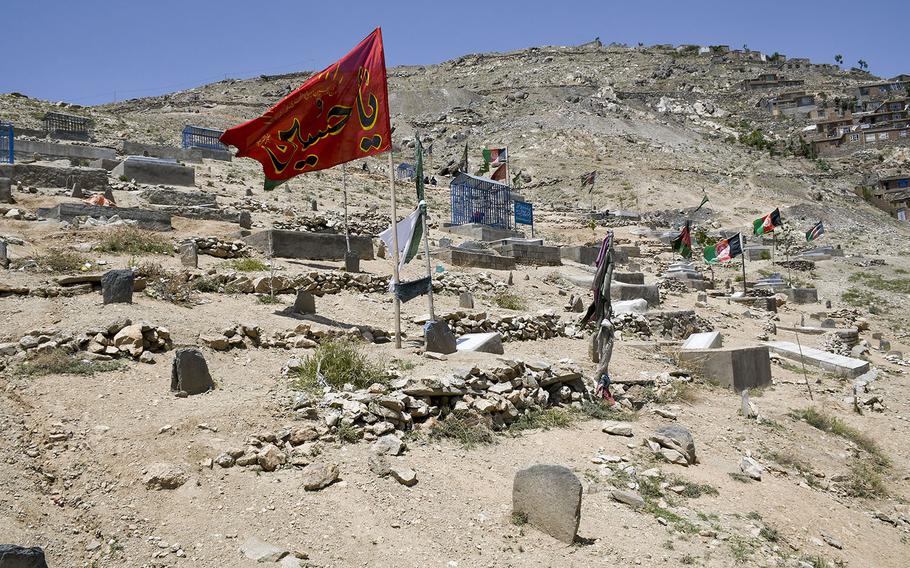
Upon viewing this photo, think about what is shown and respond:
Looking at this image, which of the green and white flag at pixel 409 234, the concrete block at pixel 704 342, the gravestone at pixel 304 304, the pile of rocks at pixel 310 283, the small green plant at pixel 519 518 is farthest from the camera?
the concrete block at pixel 704 342

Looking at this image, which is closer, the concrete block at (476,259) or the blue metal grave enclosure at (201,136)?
the concrete block at (476,259)

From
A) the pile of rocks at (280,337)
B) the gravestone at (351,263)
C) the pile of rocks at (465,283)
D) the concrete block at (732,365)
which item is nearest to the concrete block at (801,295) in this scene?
the pile of rocks at (465,283)

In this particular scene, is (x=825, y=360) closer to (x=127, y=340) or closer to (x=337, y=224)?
(x=337, y=224)

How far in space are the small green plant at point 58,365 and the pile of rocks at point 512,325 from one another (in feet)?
17.4

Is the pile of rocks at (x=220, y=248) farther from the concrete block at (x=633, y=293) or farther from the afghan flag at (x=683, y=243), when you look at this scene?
the afghan flag at (x=683, y=243)

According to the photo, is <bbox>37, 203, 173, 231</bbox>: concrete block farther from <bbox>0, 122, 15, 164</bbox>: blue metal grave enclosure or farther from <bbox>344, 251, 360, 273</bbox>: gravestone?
<bbox>0, 122, 15, 164</bbox>: blue metal grave enclosure

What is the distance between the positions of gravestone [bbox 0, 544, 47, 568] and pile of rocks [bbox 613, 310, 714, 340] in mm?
11507

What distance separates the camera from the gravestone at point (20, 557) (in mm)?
3420

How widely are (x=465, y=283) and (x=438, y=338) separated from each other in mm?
6480

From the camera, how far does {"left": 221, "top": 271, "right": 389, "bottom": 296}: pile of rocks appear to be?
10.9m

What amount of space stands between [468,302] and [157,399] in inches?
286

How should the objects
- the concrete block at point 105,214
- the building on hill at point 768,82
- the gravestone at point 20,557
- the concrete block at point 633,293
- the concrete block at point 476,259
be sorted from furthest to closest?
the building on hill at point 768,82 → the concrete block at point 476,259 → the concrete block at point 633,293 → the concrete block at point 105,214 → the gravestone at point 20,557

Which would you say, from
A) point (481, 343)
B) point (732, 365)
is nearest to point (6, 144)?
point (481, 343)

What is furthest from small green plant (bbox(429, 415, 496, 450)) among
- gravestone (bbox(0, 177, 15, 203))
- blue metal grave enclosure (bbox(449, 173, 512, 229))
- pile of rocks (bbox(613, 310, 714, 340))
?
blue metal grave enclosure (bbox(449, 173, 512, 229))
